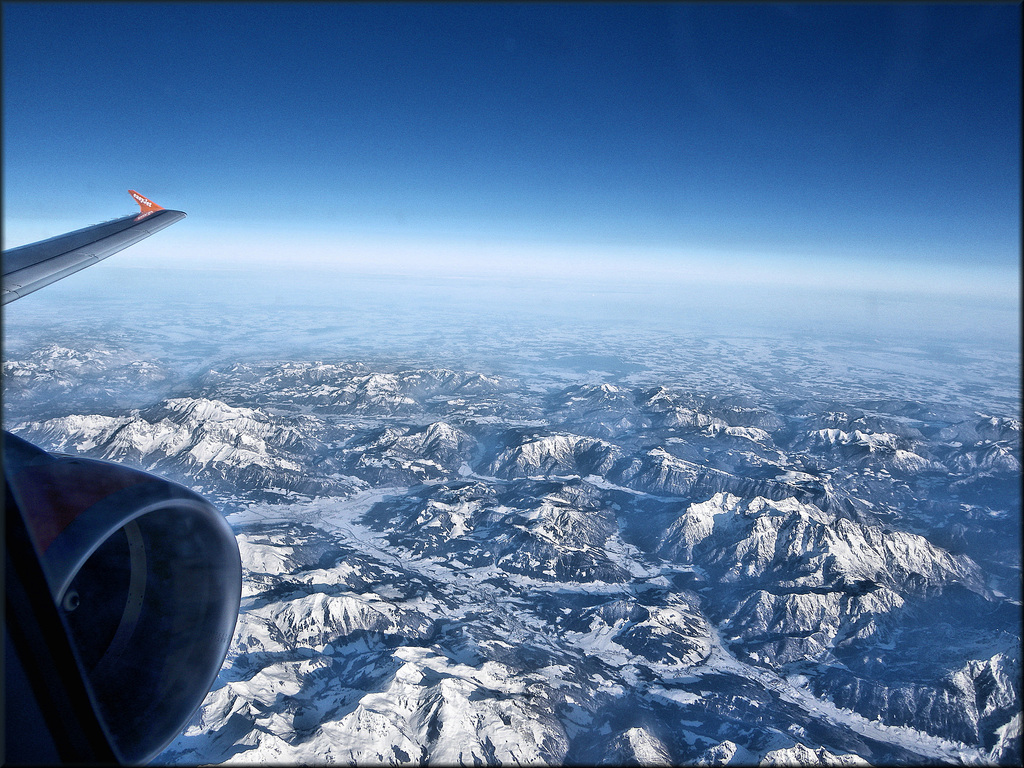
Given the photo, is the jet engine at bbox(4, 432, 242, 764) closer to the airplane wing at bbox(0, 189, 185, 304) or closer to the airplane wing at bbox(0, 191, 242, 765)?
the airplane wing at bbox(0, 191, 242, 765)

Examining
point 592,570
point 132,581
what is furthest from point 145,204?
point 592,570

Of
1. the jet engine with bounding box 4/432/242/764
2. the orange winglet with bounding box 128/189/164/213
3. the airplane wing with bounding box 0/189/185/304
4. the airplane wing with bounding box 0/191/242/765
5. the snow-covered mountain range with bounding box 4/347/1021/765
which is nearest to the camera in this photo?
the airplane wing with bounding box 0/191/242/765

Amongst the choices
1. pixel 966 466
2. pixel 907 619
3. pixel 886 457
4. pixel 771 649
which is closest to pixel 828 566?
pixel 907 619

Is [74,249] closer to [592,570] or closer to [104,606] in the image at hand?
[104,606]

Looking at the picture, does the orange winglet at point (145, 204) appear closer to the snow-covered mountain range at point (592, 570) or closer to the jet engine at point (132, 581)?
the jet engine at point (132, 581)

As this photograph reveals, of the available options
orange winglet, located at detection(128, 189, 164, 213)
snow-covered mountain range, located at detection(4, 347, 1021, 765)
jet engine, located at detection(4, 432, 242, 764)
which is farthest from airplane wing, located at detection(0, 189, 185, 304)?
snow-covered mountain range, located at detection(4, 347, 1021, 765)

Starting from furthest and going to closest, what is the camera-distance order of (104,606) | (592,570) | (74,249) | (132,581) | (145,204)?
(592,570) < (145,204) < (74,249) < (132,581) < (104,606)

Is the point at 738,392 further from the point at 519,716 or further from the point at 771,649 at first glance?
the point at 519,716
